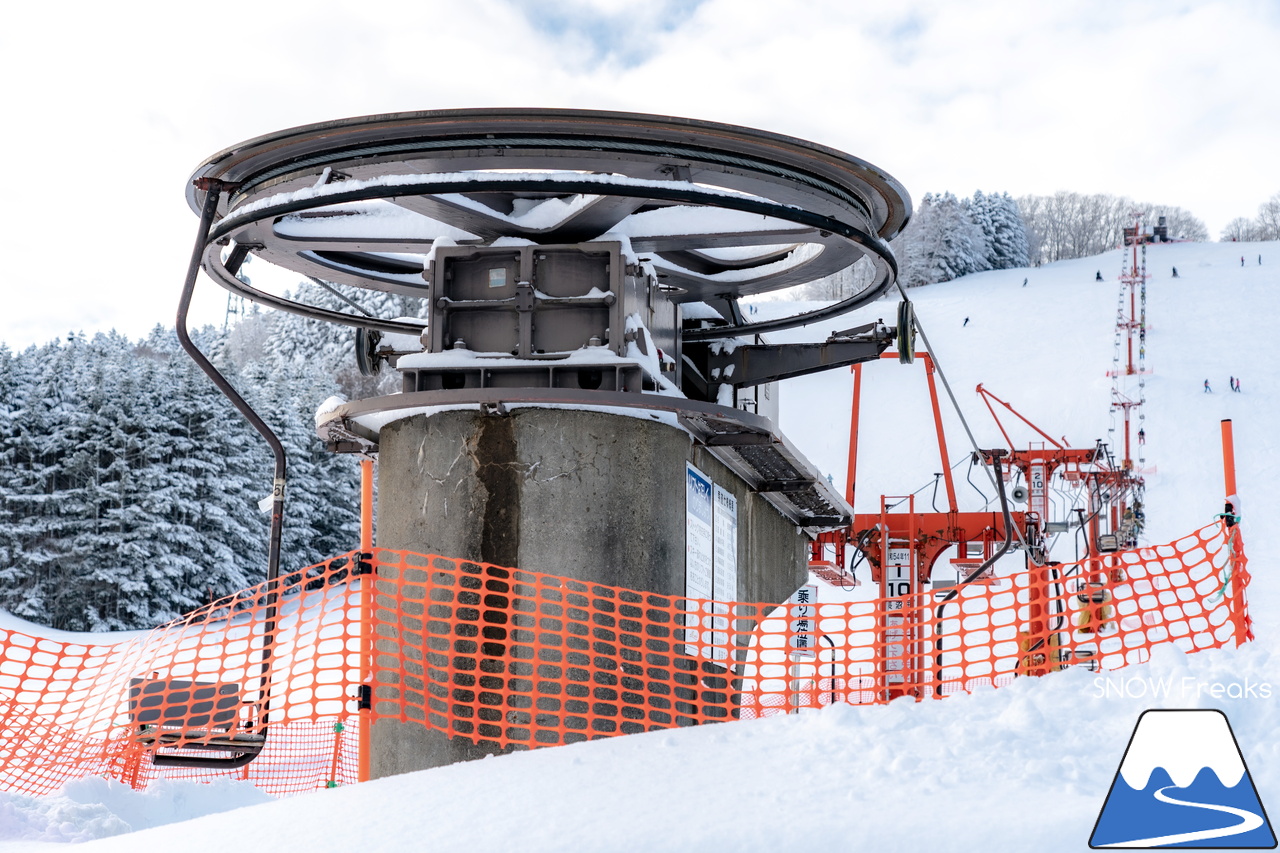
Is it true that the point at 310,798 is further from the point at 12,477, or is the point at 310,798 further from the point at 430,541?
the point at 12,477

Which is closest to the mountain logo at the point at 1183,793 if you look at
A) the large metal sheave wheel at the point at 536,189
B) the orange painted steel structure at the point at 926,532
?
the large metal sheave wheel at the point at 536,189

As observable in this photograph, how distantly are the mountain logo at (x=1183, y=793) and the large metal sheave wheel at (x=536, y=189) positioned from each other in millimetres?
4311

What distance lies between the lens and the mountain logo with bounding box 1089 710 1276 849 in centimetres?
479

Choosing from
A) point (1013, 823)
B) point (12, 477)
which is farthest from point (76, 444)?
point (1013, 823)

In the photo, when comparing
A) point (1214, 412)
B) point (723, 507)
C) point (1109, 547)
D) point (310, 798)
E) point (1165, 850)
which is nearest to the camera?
point (1165, 850)

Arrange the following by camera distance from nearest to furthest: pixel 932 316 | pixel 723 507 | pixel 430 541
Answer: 1. pixel 430 541
2. pixel 723 507
3. pixel 932 316

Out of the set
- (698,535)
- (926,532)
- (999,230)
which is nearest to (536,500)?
(698,535)

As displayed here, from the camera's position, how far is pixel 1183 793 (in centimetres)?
494

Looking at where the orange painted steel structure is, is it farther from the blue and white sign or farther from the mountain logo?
the mountain logo

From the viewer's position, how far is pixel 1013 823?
505cm

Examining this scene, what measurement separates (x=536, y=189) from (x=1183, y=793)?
495cm

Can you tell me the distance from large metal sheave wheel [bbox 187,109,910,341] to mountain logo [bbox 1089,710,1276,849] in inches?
170

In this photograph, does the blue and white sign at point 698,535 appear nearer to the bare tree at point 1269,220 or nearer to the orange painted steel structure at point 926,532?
the orange painted steel structure at point 926,532

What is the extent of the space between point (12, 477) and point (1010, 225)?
347 feet
